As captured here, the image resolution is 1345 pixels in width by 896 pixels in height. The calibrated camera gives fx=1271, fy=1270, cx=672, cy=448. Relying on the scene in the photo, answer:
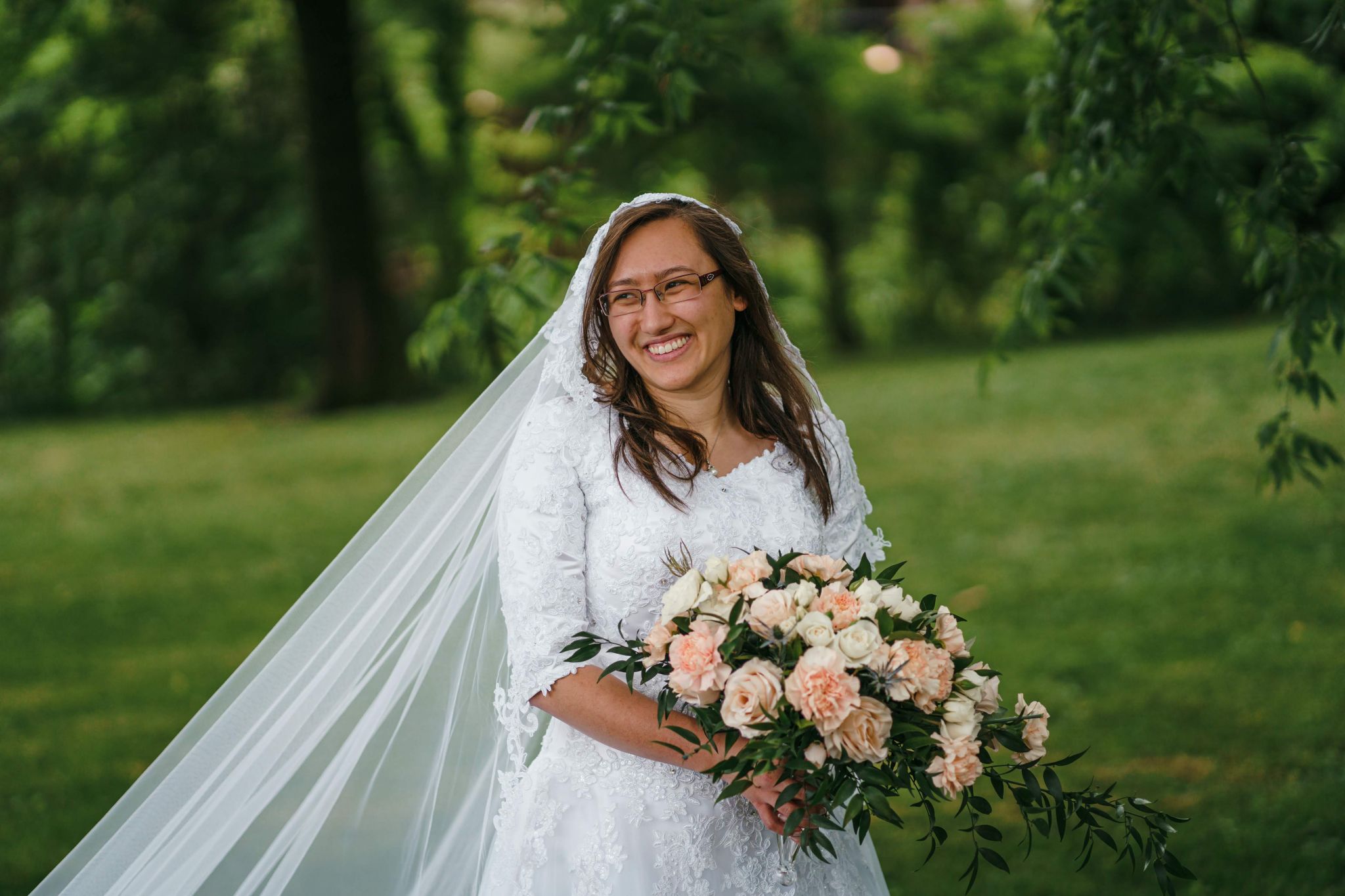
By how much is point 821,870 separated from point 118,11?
1675 centimetres

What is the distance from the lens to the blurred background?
428cm

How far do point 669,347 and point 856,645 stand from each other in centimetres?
87

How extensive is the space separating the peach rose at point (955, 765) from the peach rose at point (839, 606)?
268mm

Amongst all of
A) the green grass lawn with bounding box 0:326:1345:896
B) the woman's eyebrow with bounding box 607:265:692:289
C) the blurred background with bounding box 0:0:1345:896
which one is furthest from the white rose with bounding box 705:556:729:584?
the green grass lawn with bounding box 0:326:1345:896

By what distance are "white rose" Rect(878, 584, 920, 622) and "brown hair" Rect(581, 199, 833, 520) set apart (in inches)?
20.6

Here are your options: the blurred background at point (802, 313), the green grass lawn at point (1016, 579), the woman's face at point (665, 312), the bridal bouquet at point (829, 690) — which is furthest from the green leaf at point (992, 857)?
the green grass lawn at point (1016, 579)

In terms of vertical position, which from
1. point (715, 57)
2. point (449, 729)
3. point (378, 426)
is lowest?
point (378, 426)

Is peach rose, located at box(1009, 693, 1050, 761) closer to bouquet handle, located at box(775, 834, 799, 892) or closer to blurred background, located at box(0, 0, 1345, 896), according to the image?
bouquet handle, located at box(775, 834, 799, 892)

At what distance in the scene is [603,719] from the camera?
8.37 ft

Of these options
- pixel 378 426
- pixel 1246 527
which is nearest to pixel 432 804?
pixel 1246 527

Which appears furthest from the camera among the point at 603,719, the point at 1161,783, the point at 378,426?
the point at 378,426

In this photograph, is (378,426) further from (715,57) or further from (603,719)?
(603,719)

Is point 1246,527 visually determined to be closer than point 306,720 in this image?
No

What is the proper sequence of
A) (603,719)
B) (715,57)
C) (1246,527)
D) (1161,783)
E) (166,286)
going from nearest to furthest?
1. (603,719)
2. (715,57)
3. (1161,783)
4. (1246,527)
5. (166,286)
